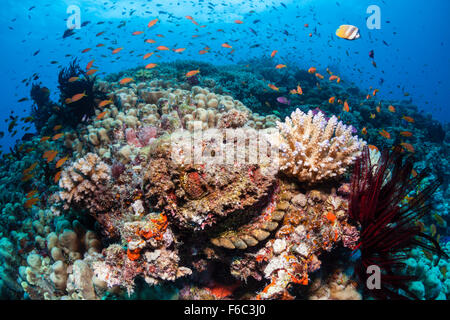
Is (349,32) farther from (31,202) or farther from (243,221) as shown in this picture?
(31,202)


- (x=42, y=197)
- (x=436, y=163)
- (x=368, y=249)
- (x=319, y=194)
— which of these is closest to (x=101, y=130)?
(x=42, y=197)

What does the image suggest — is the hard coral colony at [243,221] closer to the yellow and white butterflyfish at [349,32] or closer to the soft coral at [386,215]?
the soft coral at [386,215]

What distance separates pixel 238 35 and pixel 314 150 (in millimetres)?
103088

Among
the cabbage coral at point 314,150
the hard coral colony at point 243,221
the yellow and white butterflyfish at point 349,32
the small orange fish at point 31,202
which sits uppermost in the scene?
the yellow and white butterflyfish at point 349,32

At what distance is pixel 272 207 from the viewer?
279cm

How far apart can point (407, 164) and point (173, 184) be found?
8.81ft

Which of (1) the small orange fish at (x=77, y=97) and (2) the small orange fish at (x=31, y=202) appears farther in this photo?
(1) the small orange fish at (x=77, y=97)

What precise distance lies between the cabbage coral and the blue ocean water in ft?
36.1

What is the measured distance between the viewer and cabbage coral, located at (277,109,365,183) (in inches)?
110

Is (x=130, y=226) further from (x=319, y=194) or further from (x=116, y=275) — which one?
(x=319, y=194)

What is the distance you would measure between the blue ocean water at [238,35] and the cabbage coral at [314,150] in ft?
36.1

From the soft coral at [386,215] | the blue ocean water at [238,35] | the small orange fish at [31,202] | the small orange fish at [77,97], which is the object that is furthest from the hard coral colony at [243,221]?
the blue ocean water at [238,35]

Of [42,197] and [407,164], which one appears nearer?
[407,164]

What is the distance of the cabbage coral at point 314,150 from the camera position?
2789mm
